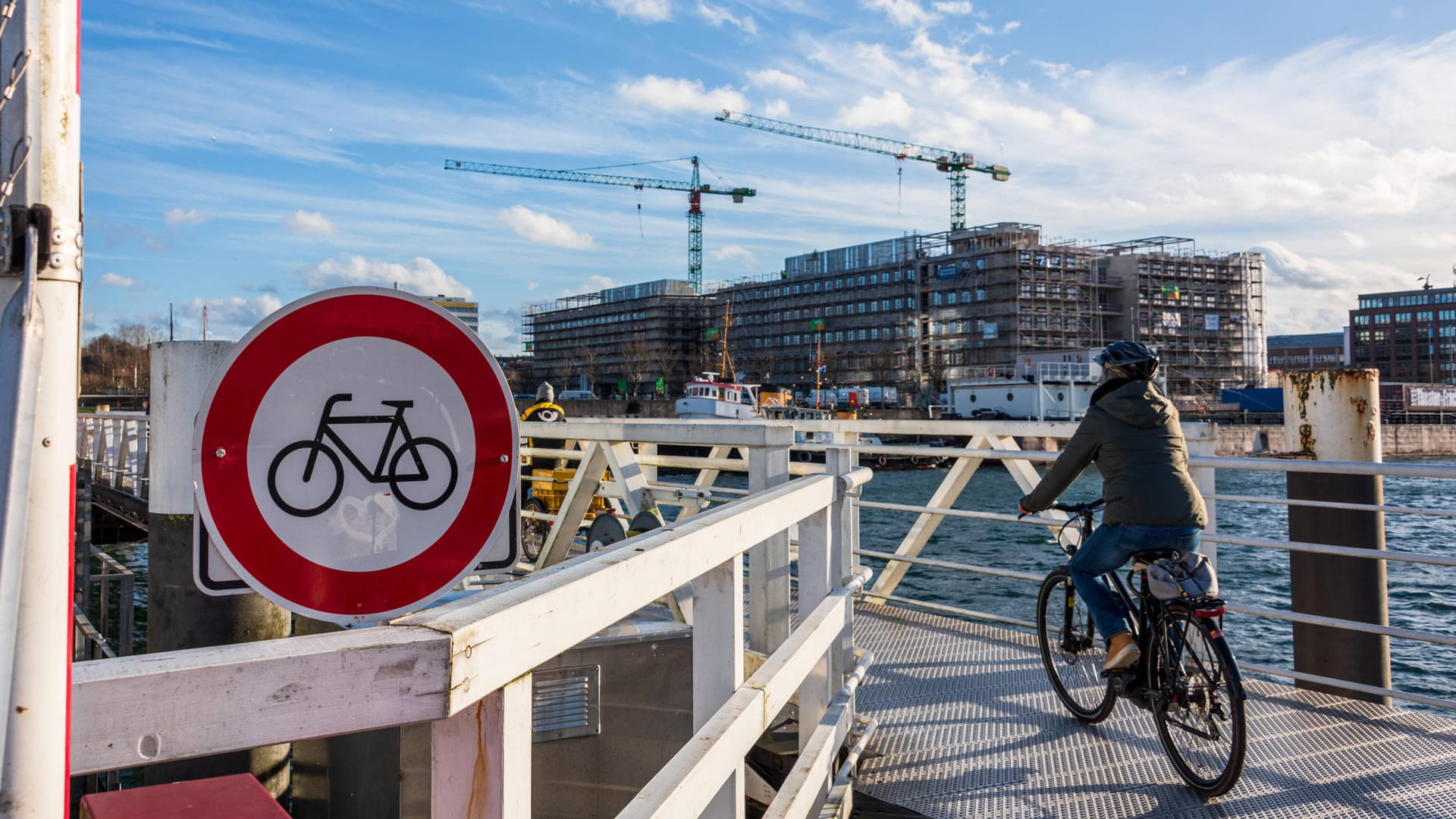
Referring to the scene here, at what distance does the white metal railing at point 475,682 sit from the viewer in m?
0.91

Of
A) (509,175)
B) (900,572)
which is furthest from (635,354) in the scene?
(900,572)

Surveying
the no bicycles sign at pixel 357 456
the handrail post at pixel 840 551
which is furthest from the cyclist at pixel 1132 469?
the no bicycles sign at pixel 357 456

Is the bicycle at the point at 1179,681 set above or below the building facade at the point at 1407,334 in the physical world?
below

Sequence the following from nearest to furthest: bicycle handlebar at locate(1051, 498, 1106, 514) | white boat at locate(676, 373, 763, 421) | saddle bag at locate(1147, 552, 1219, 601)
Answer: saddle bag at locate(1147, 552, 1219, 601) < bicycle handlebar at locate(1051, 498, 1106, 514) < white boat at locate(676, 373, 763, 421)

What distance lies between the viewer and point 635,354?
12669 cm

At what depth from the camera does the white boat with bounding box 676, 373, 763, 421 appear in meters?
49.8

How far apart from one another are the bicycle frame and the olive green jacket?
2.74m

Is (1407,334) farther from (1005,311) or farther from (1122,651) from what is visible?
(1122,651)

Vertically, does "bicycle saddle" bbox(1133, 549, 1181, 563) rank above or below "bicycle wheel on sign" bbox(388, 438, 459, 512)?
below

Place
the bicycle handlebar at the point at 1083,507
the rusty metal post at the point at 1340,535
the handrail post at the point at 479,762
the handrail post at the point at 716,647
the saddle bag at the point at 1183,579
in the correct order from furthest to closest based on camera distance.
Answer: the rusty metal post at the point at 1340,535 < the bicycle handlebar at the point at 1083,507 < the saddle bag at the point at 1183,579 < the handrail post at the point at 716,647 < the handrail post at the point at 479,762

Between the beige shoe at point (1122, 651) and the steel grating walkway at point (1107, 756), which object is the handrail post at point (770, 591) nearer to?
the steel grating walkway at point (1107, 756)

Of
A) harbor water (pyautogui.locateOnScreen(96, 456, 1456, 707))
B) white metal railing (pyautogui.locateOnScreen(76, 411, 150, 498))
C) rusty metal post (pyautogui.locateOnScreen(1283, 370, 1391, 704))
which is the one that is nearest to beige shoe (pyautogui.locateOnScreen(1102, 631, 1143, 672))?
rusty metal post (pyautogui.locateOnScreen(1283, 370, 1391, 704))

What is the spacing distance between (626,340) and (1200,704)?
464 ft

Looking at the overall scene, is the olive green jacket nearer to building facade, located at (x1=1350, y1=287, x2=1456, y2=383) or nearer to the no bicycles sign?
the no bicycles sign
